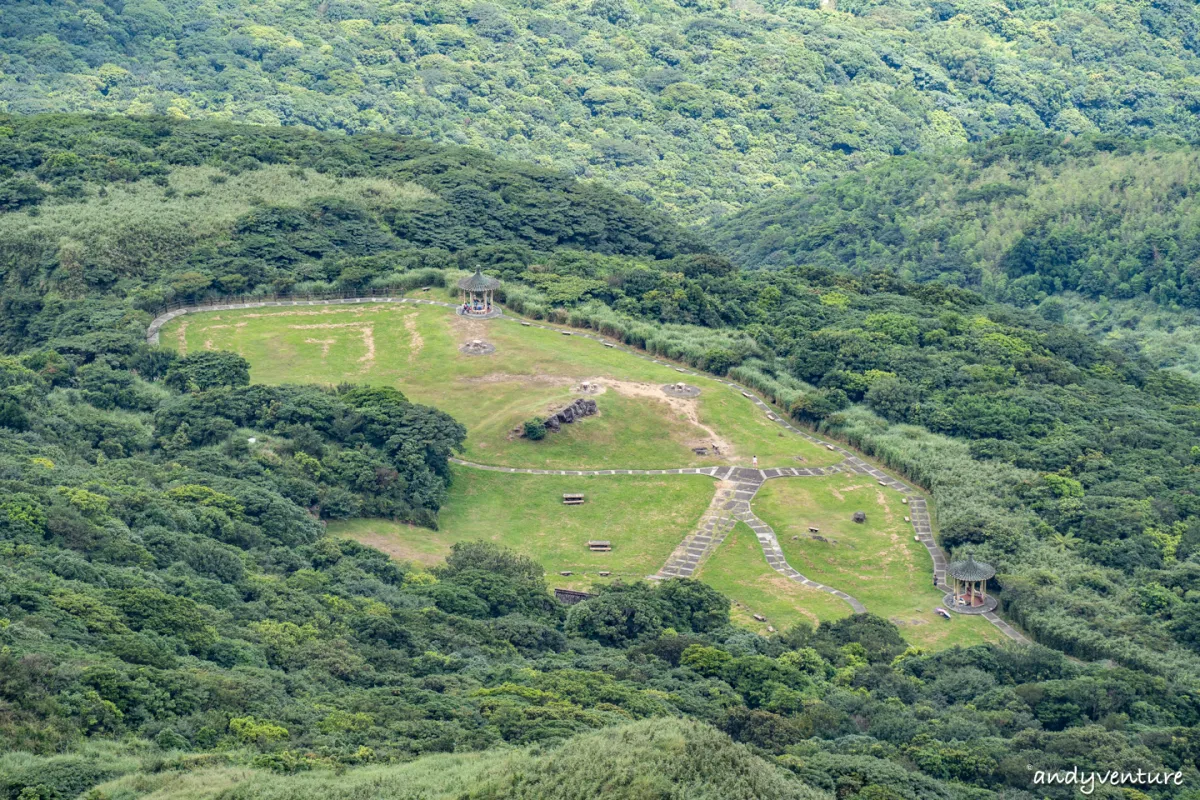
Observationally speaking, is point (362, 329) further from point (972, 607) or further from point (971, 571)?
point (972, 607)

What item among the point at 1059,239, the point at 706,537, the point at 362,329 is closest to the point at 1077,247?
the point at 1059,239

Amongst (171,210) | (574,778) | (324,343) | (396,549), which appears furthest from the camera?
(171,210)

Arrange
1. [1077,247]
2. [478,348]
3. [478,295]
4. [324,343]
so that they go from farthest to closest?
[1077,247] < [478,295] < [324,343] < [478,348]

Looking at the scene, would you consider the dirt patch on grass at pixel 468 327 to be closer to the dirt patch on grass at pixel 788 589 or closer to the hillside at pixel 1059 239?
the dirt patch on grass at pixel 788 589

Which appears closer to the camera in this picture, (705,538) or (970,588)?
(970,588)

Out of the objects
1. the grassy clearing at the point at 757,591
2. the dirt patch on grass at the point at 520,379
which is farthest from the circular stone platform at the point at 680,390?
the grassy clearing at the point at 757,591

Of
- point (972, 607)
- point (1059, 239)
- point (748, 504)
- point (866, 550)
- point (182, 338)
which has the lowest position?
point (972, 607)

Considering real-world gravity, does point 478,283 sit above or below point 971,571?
above
